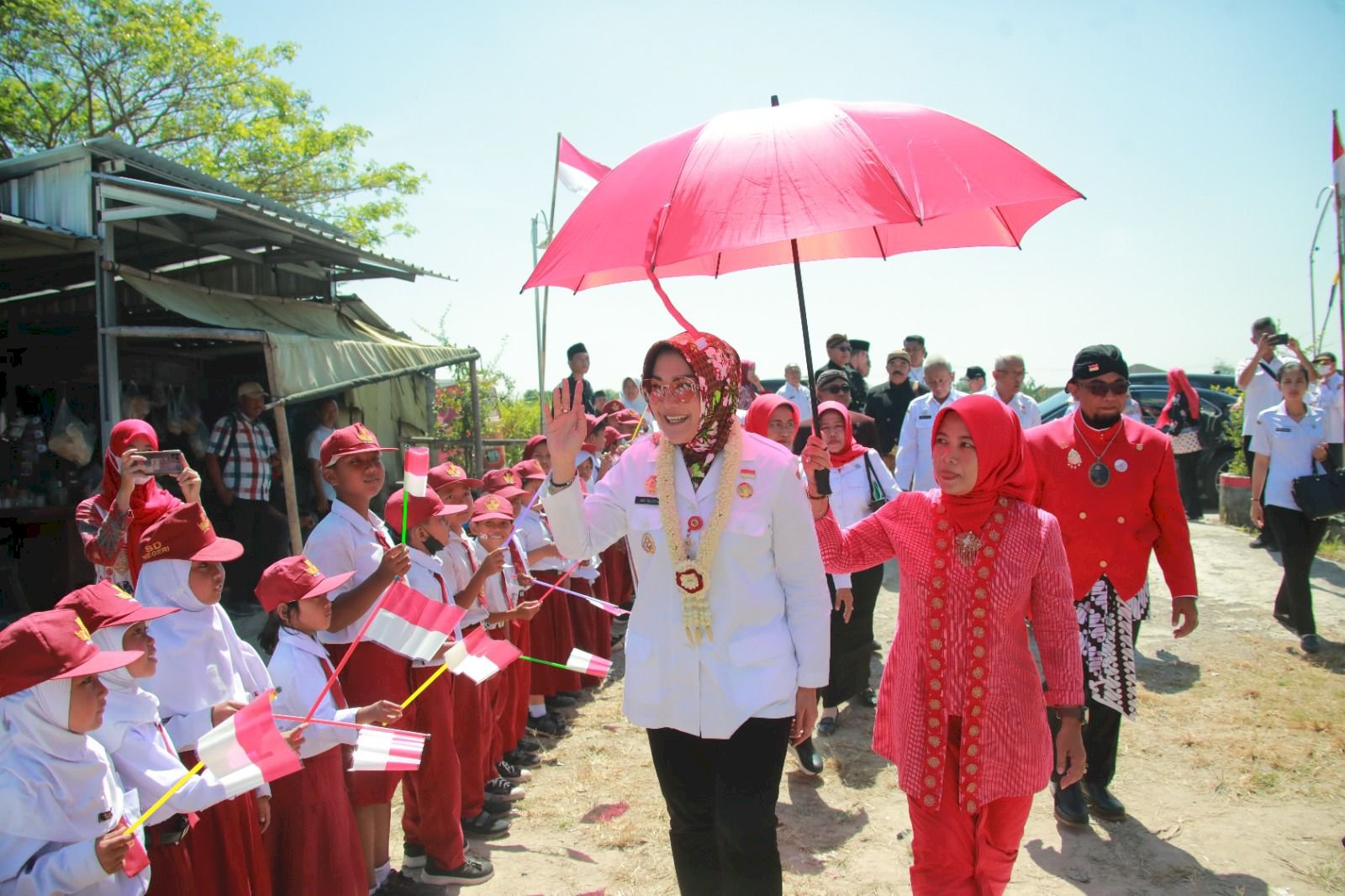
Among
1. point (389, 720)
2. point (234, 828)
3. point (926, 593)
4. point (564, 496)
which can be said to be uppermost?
point (564, 496)

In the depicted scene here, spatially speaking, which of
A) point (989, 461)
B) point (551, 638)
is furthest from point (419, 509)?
point (989, 461)

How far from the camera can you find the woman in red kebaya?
9.55 ft

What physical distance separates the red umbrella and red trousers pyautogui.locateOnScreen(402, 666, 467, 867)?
1858 mm

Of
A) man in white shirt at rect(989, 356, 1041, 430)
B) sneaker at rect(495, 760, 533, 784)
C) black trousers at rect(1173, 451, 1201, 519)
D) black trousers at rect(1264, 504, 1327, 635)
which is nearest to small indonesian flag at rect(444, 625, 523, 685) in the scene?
sneaker at rect(495, 760, 533, 784)

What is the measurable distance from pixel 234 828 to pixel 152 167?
7716mm

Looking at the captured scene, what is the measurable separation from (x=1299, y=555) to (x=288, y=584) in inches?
287

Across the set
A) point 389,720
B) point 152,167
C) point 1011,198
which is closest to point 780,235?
point 1011,198

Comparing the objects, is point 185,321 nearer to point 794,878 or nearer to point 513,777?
point 513,777

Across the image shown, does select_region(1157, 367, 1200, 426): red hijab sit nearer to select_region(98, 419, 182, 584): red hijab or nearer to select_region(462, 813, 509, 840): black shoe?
select_region(462, 813, 509, 840): black shoe

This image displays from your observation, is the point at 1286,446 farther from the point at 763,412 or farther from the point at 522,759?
the point at 522,759

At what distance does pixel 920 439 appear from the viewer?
816cm

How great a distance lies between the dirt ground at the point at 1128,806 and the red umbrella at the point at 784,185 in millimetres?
2298

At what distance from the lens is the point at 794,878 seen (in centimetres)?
394

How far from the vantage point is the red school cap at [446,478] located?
4793mm
